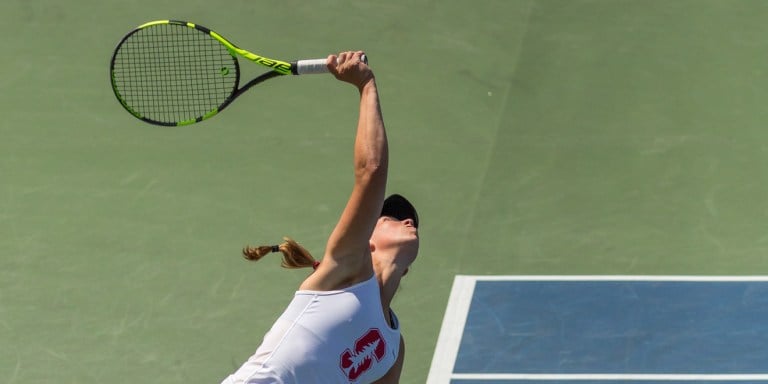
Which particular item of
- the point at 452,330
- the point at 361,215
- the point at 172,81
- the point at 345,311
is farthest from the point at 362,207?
the point at 172,81

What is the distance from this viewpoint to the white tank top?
532 centimetres

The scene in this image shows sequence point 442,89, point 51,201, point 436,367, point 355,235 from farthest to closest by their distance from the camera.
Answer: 1. point 442,89
2. point 51,201
3. point 436,367
4. point 355,235

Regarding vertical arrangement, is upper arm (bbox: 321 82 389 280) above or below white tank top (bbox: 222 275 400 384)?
above

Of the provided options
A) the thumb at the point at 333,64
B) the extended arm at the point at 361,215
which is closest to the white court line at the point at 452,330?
the extended arm at the point at 361,215

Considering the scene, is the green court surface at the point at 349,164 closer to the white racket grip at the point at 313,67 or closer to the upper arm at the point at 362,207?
the white racket grip at the point at 313,67

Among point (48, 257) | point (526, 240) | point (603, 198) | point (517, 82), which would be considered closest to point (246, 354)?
point (48, 257)

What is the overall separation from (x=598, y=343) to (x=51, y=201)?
423 cm

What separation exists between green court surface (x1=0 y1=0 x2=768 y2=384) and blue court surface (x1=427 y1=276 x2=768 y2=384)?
0.17 m

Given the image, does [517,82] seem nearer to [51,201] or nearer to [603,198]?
[603,198]

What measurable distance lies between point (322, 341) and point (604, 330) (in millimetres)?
3812

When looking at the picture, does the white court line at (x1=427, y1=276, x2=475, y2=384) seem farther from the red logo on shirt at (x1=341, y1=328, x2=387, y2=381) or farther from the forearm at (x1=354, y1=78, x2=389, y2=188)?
the forearm at (x1=354, y1=78, x2=389, y2=188)

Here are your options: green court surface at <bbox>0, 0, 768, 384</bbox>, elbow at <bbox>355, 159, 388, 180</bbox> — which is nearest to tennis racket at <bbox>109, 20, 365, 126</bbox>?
green court surface at <bbox>0, 0, 768, 384</bbox>

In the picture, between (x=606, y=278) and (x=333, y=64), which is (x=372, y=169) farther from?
(x=606, y=278)

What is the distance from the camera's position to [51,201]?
9.73 meters
